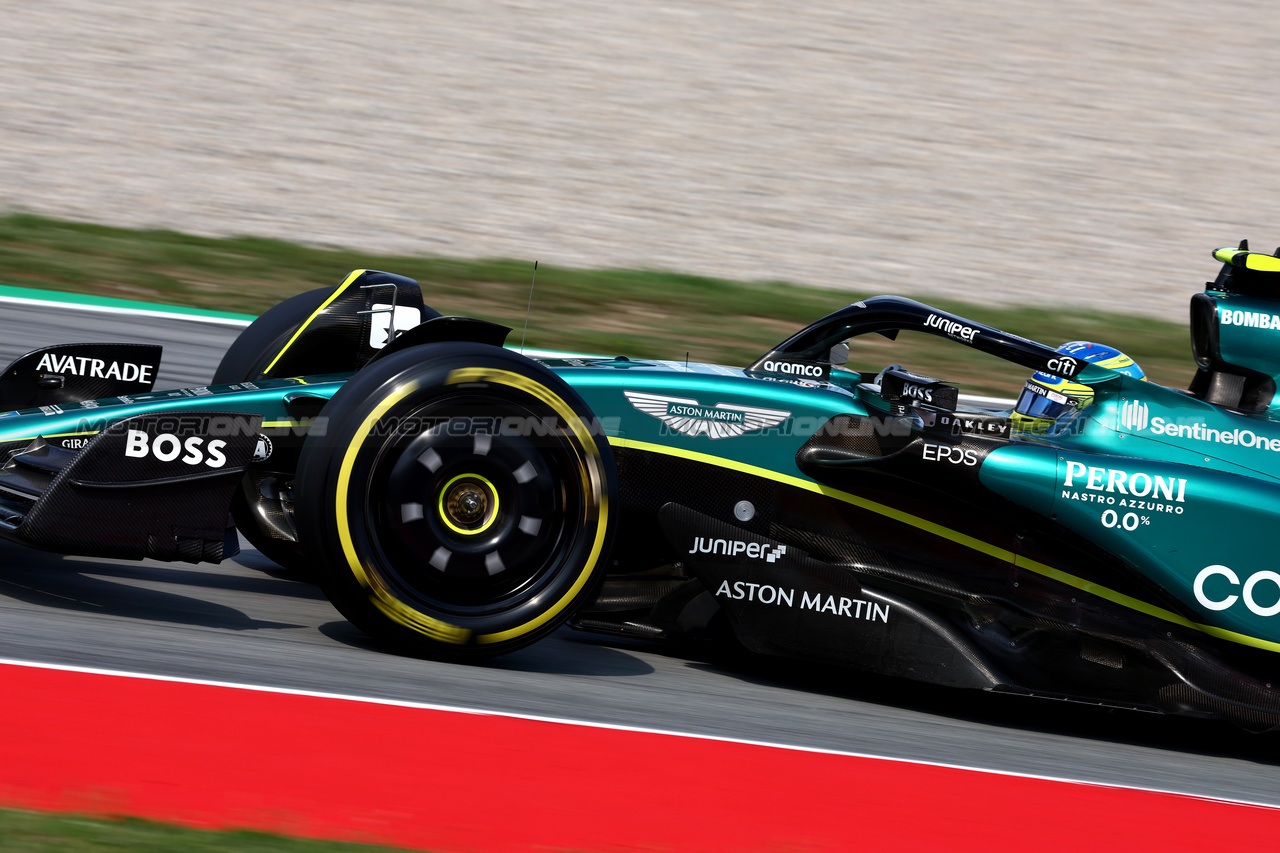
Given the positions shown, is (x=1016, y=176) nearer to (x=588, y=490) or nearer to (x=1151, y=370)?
(x=1151, y=370)

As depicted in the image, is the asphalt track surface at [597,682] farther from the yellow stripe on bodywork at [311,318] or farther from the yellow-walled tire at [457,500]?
the yellow stripe on bodywork at [311,318]

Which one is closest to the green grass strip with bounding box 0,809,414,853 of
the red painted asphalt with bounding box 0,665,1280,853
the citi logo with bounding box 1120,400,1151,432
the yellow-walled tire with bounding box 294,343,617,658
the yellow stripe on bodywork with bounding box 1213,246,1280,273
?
the red painted asphalt with bounding box 0,665,1280,853

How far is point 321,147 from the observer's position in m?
13.7

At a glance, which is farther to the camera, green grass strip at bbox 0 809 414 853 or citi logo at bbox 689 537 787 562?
citi logo at bbox 689 537 787 562

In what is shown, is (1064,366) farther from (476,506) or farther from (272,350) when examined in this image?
(272,350)

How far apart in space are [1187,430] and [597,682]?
216cm

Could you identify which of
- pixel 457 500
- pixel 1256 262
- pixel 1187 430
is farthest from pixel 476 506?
pixel 1256 262

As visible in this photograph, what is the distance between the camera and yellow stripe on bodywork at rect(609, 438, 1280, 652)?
4008 millimetres

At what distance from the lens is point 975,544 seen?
4016 mm

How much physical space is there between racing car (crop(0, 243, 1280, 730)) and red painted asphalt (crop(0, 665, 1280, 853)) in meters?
0.44

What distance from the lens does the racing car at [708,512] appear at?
3578 millimetres

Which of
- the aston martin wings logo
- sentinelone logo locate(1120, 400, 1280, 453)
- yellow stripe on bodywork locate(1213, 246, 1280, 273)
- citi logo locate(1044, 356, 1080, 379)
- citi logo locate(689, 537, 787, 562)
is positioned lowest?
citi logo locate(689, 537, 787, 562)

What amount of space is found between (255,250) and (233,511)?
652 cm

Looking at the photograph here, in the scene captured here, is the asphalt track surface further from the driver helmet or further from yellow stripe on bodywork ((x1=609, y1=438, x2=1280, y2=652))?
the driver helmet
